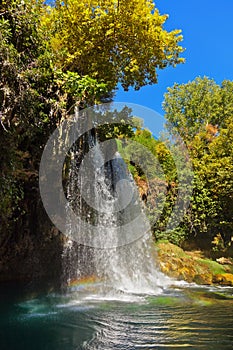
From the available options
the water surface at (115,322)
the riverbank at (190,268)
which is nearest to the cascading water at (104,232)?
the riverbank at (190,268)

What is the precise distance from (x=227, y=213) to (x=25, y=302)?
1394 centimetres

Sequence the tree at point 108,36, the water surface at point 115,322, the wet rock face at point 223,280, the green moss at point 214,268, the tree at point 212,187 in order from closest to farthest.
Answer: the water surface at point 115,322 < the tree at point 108,36 < the wet rock face at point 223,280 < the green moss at point 214,268 < the tree at point 212,187

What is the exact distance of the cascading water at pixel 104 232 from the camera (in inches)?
382

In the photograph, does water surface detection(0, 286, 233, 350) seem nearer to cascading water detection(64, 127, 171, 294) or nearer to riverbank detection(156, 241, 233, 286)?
cascading water detection(64, 127, 171, 294)

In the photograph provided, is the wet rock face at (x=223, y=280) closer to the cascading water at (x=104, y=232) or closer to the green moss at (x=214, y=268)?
the green moss at (x=214, y=268)

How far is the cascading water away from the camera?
9.70m

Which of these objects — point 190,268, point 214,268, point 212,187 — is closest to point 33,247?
point 190,268

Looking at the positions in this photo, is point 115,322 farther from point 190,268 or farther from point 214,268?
point 214,268

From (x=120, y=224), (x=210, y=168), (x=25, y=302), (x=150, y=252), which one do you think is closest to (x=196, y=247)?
(x=210, y=168)

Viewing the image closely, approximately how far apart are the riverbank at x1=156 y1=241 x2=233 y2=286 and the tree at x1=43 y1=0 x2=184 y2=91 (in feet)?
25.0

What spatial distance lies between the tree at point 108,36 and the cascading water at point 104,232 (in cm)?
238

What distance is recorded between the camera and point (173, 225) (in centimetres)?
1833

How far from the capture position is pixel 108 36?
1015cm

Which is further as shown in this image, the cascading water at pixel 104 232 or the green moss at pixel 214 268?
the green moss at pixel 214 268
